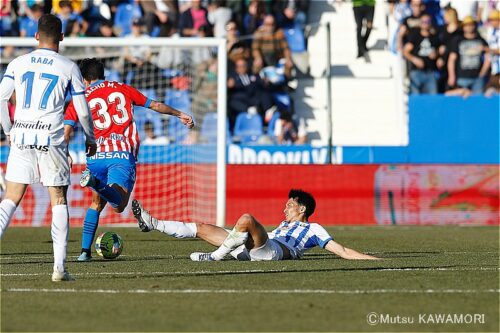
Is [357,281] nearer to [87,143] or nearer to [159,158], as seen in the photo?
[87,143]

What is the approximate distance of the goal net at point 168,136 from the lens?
2070cm

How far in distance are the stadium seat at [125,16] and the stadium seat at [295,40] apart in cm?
358

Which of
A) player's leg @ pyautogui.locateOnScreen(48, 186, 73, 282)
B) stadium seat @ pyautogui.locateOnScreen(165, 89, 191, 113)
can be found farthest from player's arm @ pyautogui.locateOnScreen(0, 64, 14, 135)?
stadium seat @ pyautogui.locateOnScreen(165, 89, 191, 113)

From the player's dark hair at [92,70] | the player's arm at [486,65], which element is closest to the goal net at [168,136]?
the player's arm at [486,65]

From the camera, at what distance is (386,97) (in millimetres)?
27078

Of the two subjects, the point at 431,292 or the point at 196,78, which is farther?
the point at 196,78

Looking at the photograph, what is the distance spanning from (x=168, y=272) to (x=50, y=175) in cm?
187

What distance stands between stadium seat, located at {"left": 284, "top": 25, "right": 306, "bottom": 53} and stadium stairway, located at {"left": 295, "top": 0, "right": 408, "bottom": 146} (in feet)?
1.66

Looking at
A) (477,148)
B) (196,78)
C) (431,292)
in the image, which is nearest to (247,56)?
(196,78)

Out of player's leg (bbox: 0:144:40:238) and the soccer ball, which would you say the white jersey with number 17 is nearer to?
player's leg (bbox: 0:144:40:238)

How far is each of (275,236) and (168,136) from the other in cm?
1234

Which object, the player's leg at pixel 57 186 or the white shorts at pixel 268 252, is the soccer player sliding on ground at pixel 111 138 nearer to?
the white shorts at pixel 268 252

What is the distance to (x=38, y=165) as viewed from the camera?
31.2ft

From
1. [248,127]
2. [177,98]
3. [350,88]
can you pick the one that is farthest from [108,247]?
[350,88]
